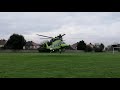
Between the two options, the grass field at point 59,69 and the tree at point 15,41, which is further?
the tree at point 15,41

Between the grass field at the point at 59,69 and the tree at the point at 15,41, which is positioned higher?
the tree at the point at 15,41

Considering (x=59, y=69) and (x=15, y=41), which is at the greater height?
(x=15, y=41)

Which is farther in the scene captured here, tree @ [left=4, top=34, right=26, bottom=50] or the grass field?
tree @ [left=4, top=34, right=26, bottom=50]

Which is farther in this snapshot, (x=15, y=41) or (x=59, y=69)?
(x=15, y=41)

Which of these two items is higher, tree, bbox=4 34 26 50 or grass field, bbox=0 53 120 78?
tree, bbox=4 34 26 50
